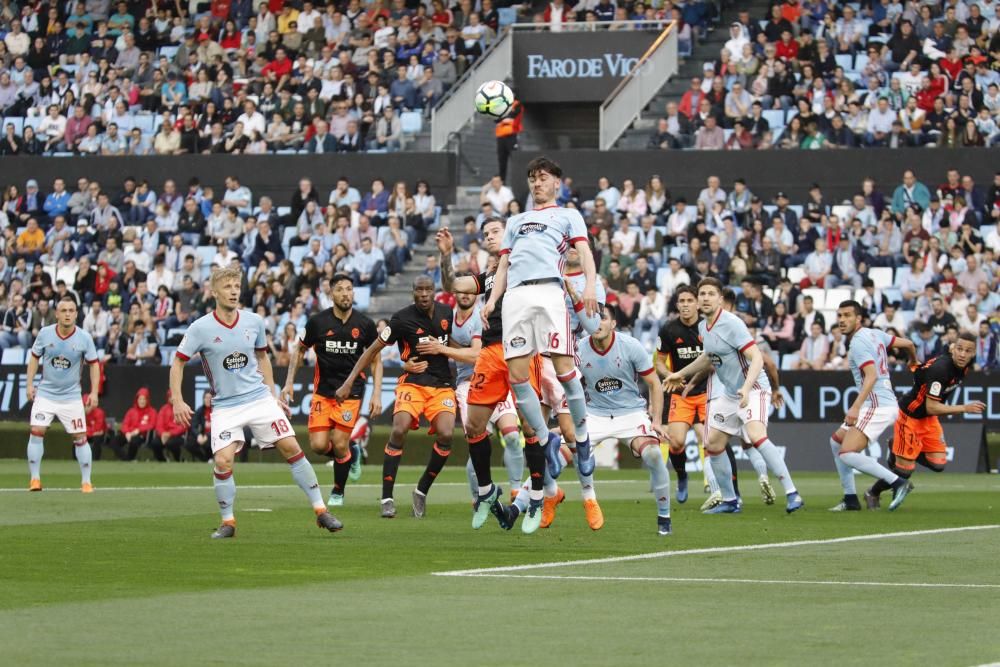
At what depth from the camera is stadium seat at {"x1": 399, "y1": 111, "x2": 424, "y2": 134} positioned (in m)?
37.8

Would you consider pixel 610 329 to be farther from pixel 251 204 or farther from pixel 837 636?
pixel 251 204

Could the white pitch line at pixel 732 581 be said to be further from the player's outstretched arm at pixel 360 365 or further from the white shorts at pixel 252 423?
the player's outstretched arm at pixel 360 365

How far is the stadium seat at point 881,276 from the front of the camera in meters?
31.2

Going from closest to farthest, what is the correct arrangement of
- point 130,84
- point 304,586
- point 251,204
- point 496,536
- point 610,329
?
point 304,586 < point 496,536 < point 610,329 < point 251,204 < point 130,84

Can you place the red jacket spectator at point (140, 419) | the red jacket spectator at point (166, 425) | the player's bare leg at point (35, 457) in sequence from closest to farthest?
the player's bare leg at point (35, 457)
the red jacket spectator at point (166, 425)
the red jacket spectator at point (140, 419)

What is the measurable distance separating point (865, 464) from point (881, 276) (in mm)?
13579

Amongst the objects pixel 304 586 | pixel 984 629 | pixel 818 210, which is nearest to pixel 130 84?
pixel 818 210

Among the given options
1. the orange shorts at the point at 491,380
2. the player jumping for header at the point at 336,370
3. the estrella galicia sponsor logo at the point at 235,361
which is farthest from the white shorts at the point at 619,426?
the estrella galicia sponsor logo at the point at 235,361

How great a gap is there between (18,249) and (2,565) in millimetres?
27670

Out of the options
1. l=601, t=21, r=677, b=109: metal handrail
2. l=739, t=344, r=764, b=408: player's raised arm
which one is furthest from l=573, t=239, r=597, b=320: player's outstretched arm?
l=601, t=21, r=677, b=109: metal handrail

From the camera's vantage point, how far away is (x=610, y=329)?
17.8 meters

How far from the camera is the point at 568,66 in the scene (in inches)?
1545

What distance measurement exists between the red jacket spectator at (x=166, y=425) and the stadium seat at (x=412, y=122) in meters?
8.76

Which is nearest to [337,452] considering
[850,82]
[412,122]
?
[850,82]
